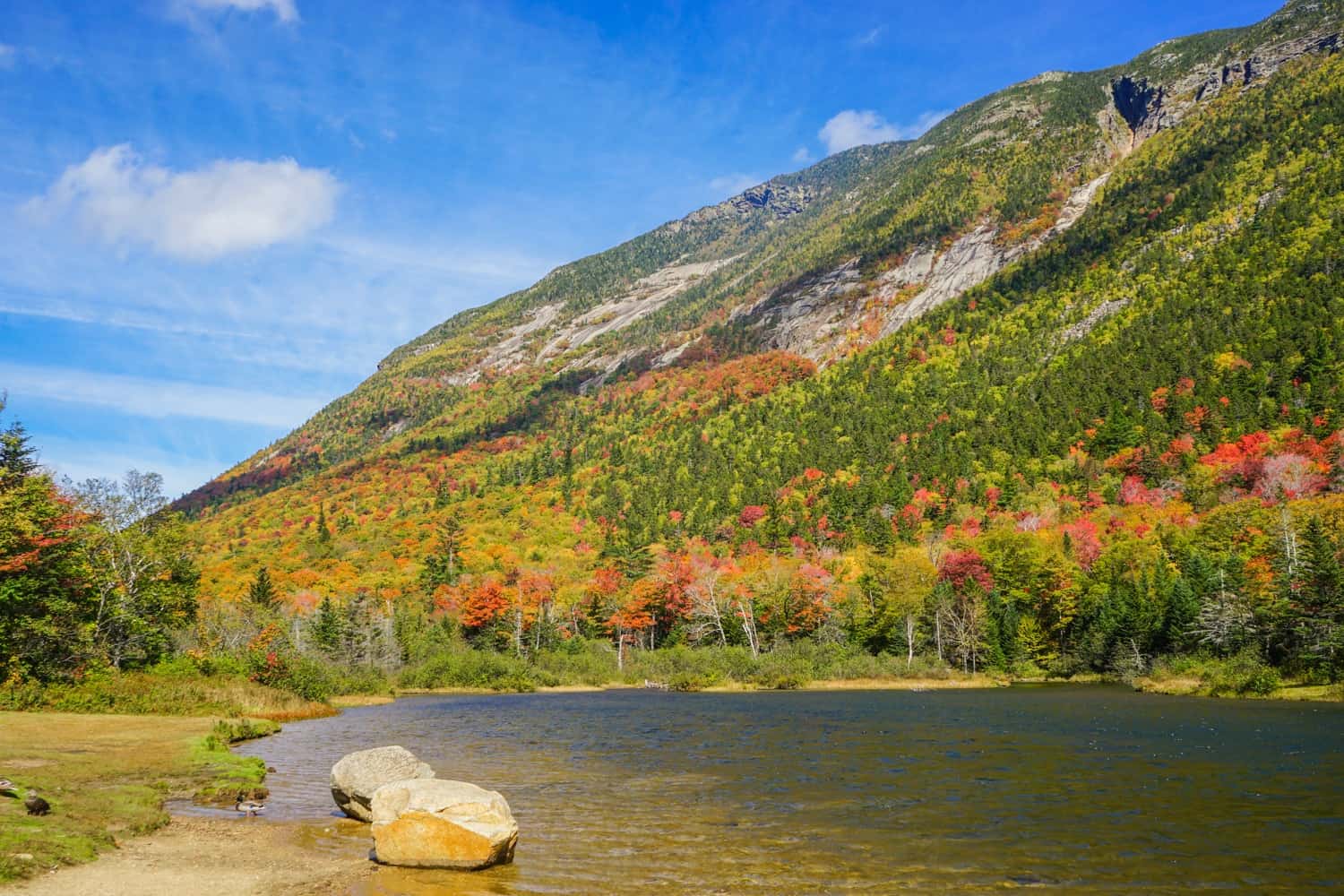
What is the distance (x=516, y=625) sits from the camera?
94750 millimetres

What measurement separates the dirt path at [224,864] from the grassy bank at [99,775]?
0.56 meters

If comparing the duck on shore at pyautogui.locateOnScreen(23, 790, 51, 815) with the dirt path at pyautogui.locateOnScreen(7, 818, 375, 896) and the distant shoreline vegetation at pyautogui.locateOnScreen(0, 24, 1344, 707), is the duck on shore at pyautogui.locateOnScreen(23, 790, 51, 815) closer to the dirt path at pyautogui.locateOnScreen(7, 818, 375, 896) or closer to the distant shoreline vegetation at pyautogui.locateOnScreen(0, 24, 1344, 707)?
the dirt path at pyautogui.locateOnScreen(7, 818, 375, 896)

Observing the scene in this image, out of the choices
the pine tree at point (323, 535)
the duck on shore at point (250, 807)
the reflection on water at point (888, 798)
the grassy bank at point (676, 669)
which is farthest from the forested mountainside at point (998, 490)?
the duck on shore at point (250, 807)

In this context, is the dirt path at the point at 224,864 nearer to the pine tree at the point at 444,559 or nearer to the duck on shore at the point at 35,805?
the duck on shore at the point at 35,805

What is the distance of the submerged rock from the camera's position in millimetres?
19141

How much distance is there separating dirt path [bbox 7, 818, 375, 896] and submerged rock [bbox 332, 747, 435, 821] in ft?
2.56

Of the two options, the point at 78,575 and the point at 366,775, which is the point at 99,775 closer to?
the point at 366,775

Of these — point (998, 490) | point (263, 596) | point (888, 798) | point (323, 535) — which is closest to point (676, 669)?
point (263, 596)

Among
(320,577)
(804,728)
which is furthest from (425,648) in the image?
(804,728)

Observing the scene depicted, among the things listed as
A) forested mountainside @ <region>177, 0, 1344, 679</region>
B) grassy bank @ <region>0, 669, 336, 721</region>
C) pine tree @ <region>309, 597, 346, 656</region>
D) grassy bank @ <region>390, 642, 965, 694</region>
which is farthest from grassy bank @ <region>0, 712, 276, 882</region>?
forested mountainside @ <region>177, 0, 1344, 679</region>

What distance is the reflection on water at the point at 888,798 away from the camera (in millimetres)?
14406

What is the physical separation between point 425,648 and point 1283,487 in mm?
101778

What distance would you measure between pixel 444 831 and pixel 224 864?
4.07 metres

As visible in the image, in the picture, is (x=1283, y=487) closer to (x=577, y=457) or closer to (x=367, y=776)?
(x=367, y=776)
